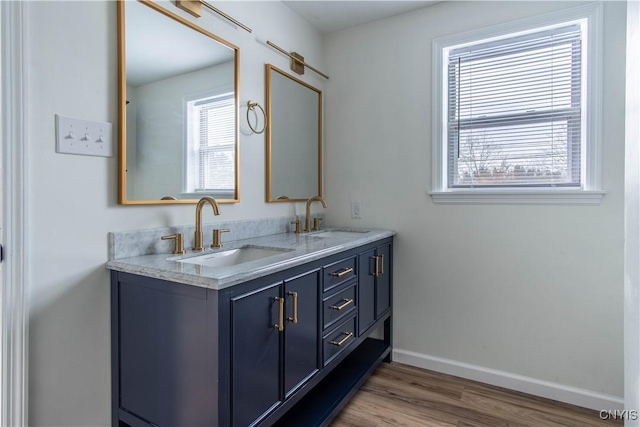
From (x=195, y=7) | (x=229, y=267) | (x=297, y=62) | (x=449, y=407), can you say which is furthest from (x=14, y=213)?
(x=449, y=407)

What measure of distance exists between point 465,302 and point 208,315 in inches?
68.5

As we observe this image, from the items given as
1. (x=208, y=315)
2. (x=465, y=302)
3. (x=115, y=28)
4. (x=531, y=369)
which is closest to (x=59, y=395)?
(x=208, y=315)

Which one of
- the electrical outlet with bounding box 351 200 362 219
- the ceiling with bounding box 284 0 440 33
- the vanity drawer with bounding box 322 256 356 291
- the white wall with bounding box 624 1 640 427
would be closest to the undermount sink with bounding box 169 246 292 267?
the vanity drawer with bounding box 322 256 356 291

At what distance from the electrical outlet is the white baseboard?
983 mm

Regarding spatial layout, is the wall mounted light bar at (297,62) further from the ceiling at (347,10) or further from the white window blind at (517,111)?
the white window blind at (517,111)

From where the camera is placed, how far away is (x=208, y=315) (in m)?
1.09

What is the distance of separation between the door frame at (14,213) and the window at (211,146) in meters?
0.65

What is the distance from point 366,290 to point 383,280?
0.92 ft

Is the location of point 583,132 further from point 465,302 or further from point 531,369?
point 531,369

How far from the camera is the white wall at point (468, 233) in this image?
188 centimetres

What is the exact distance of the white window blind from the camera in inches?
78.2

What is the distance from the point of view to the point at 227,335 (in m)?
1.11

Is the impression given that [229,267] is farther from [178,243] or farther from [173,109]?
[173,109]

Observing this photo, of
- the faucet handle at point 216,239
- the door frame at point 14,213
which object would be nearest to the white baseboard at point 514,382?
the faucet handle at point 216,239
